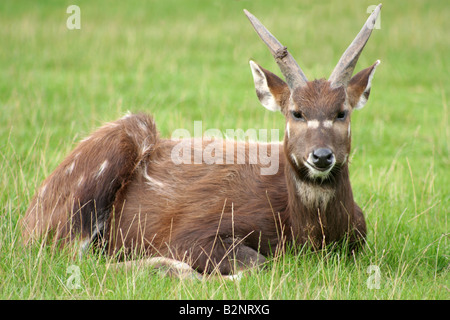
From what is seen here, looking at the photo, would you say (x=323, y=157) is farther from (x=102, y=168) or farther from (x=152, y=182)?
(x=102, y=168)

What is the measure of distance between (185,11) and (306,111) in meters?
13.9

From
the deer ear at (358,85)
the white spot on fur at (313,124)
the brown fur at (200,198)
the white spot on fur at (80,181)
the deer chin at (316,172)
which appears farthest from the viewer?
the white spot on fur at (80,181)

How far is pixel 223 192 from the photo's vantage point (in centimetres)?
633

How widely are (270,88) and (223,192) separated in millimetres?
1056

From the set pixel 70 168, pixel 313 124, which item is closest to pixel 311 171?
pixel 313 124

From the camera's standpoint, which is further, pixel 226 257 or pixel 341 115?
pixel 226 257

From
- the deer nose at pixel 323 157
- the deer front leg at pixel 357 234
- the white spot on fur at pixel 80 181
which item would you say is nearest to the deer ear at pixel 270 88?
the deer nose at pixel 323 157

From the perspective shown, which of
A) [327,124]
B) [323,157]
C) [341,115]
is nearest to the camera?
[323,157]

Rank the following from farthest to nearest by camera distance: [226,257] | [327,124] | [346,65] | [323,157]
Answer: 1. [226,257]
2. [346,65]
3. [327,124]
4. [323,157]

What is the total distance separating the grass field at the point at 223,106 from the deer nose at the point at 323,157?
810mm

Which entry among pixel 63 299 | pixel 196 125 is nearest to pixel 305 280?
pixel 63 299

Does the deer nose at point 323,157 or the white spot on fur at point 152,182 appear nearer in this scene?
the deer nose at point 323,157

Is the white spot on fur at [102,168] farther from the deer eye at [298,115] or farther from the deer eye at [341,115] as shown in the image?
the deer eye at [341,115]

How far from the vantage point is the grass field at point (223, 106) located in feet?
17.5
